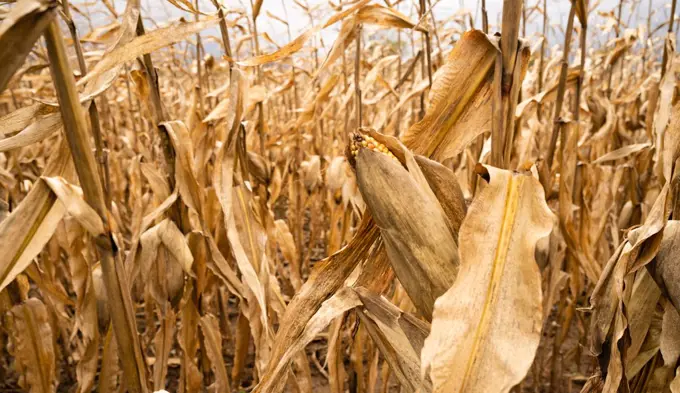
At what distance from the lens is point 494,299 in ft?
1.69

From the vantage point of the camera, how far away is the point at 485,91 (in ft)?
2.38

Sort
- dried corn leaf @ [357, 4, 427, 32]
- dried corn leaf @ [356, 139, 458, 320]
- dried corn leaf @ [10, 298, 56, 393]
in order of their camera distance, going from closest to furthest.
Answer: dried corn leaf @ [356, 139, 458, 320] < dried corn leaf @ [357, 4, 427, 32] < dried corn leaf @ [10, 298, 56, 393]

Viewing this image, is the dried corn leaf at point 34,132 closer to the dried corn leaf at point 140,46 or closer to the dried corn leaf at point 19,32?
the dried corn leaf at point 140,46

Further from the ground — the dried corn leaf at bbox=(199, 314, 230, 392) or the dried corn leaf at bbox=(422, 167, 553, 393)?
the dried corn leaf at bbox=(422, 167, 553, 393)

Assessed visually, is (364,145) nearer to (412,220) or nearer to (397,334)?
(412,220)

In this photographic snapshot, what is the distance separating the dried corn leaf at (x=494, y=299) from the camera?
48 centimetres

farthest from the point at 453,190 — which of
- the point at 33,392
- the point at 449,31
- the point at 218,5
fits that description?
the point at 449,31

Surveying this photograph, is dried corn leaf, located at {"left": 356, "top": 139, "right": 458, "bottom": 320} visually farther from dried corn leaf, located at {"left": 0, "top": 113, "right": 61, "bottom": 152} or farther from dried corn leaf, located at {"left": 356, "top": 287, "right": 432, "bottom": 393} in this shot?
dried corn leaf, located at {"left": 0, "top": 113, "right": 61, "bottom": 152}

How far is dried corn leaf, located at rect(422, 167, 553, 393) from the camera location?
48 centimetres

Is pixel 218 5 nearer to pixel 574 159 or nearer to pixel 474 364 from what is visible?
pixel 474 364

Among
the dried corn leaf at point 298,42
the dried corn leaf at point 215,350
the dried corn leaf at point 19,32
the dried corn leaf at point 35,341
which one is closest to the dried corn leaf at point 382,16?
the dried corn leaf at point 298,42

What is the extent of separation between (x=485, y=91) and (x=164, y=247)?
0.83m

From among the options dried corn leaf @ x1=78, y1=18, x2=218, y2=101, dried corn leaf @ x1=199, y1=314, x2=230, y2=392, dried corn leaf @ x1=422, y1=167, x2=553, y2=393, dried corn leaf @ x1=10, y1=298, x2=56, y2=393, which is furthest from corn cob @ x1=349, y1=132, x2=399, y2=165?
dried corn leaf @ x1=10, y1=298, x2=56, y2=393

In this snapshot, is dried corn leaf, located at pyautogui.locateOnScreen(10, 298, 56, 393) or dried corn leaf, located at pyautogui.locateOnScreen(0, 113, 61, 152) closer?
dried corn leaf, located at pyautogui.locateOnScreen(0, 113, 61, 152)
